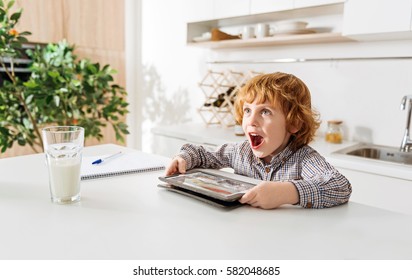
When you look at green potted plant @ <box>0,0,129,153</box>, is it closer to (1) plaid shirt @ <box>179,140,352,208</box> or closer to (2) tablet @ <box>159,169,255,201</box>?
(1) plaid shirt @ <box>179,140,352,208</box>

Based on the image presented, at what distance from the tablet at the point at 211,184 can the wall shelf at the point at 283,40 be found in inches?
59.6

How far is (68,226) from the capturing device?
0.75 metres

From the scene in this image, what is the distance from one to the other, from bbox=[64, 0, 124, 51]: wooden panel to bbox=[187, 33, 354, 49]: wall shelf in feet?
3.22

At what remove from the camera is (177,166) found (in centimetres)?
114

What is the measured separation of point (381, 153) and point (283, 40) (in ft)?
3.06

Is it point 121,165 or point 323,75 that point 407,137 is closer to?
point 323,75

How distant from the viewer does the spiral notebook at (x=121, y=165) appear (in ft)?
3.73

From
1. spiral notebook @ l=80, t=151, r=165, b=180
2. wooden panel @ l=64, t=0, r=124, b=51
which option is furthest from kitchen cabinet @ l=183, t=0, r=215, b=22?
spiral notebook @ l=80, t=151, r=165, b=180

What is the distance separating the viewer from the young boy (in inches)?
36.5

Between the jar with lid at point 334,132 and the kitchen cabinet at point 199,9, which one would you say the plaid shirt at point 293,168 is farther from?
the kitchen cabinet at point 199,9

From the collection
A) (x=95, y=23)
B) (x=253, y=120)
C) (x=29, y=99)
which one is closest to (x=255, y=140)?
(x=253, y=120)

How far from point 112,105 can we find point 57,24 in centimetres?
93

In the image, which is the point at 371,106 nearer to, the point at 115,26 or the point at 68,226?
the point at 68,226

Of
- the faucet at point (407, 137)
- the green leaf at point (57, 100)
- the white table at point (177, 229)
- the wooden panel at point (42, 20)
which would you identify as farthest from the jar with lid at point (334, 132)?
the wooden panel at point (42, 20)
